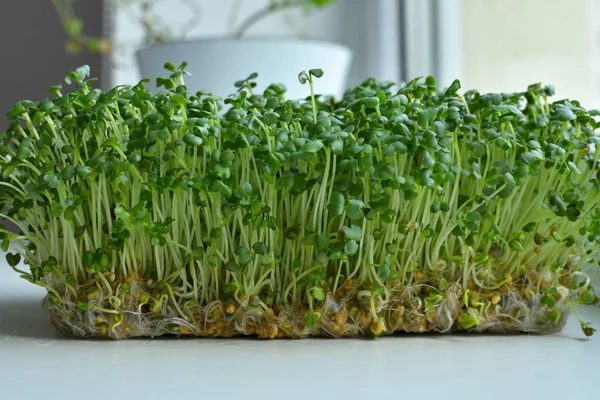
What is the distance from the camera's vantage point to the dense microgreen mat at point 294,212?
70cm

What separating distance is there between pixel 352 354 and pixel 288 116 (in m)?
0.25

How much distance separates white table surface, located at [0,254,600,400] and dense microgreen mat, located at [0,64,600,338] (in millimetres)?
28

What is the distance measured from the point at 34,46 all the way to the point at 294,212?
10.6 ft

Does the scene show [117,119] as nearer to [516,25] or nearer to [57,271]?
[57,271]

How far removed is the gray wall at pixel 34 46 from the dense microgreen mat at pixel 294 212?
117 inches

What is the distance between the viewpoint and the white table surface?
59cm

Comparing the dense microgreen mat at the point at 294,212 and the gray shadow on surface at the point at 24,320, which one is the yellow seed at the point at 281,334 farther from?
the gray shadow on surface at the point at 24,320

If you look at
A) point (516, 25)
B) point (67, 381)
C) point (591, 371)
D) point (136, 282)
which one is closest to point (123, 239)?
point (136, 282)

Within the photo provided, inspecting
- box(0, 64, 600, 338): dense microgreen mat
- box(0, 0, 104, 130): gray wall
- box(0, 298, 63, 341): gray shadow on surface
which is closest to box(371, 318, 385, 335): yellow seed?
box(0, 64, 600, 338): dense microgreen mat

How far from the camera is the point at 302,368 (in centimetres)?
66

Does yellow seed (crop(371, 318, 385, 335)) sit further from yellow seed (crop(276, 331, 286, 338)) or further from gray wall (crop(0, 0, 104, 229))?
gray wall (crop(0, 0, 104, 229))

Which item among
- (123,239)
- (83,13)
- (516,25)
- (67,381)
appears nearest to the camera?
(67,381)

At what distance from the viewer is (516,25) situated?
2.30 meters

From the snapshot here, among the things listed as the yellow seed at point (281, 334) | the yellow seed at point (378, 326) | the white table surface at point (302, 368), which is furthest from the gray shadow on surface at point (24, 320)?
the yellow seed at point (378, 326)
